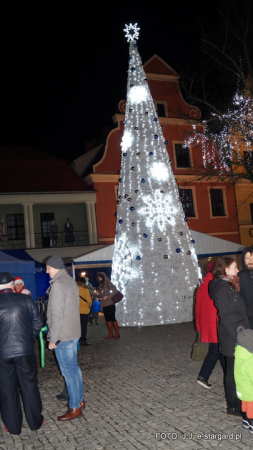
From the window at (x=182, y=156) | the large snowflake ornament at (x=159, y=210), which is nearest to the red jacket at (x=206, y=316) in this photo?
the large snowflake ornament at (x=159, y=210)

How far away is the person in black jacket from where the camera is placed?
445cm

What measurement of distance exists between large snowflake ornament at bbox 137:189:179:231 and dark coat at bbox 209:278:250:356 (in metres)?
7.18

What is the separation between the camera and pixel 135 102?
12.3 m

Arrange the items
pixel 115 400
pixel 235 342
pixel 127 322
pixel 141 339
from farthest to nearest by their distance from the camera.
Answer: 1. pixel 127 322
2. pixel 141 339
3. pixel 115 400
4. pixel 235 342

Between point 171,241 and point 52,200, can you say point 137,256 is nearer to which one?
point 171,241

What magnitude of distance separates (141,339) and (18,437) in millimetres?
5656

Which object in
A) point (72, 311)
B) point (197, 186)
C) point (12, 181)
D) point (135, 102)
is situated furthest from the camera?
point (197, 186)

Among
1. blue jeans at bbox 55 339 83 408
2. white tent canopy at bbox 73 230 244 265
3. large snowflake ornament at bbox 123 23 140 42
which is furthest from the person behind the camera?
white tent canopy at bbox 73 230 244 265

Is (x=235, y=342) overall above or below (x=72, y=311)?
below

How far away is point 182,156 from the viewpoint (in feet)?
82.0

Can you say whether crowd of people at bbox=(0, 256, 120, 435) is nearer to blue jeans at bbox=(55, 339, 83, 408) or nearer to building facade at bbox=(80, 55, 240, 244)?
blue jeans at bbox=(55, 339, 83, 408)

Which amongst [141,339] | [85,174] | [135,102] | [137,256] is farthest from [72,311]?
[85,174]

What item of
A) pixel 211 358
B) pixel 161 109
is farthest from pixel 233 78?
pixel 211 358

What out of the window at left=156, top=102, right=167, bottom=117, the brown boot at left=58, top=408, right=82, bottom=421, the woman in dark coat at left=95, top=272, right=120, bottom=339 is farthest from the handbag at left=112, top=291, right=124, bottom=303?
the window at left=156, top=102, right=167, bottom=117
